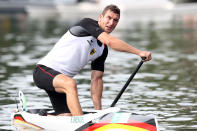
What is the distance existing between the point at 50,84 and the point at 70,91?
1.57ft

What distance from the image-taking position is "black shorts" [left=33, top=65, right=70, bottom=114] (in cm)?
899

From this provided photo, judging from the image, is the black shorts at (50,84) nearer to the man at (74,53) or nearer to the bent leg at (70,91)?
the man at (74,53)

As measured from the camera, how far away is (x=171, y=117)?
33.1 feet

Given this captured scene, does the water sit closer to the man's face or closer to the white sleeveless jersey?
the white sleeveless jersey

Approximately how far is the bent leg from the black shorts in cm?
20

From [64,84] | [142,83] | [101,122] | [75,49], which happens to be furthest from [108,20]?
[142,83]

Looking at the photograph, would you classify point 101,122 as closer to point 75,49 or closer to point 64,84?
point 64,84

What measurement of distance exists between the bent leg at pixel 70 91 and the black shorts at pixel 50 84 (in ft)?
0.67

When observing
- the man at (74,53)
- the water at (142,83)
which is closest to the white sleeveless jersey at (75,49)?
the man at (74,53)

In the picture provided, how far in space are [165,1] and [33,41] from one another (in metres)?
34.9

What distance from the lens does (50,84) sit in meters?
8.96

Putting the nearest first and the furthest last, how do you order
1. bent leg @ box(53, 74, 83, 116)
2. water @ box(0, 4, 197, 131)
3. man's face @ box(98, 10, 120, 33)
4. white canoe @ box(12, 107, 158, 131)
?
white canoe @ box(12, 107, 158, 131) < bent leg @ box(53, 74, 83, 116) < man's face @ box(98, 10, 120, 33) < water @ box(0, 4, 197, 131)

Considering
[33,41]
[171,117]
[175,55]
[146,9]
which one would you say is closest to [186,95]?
[171,117]

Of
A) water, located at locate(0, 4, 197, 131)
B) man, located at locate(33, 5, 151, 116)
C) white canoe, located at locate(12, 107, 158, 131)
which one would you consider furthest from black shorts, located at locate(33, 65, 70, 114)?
water, located at locate(0, 4, 197, 131)
